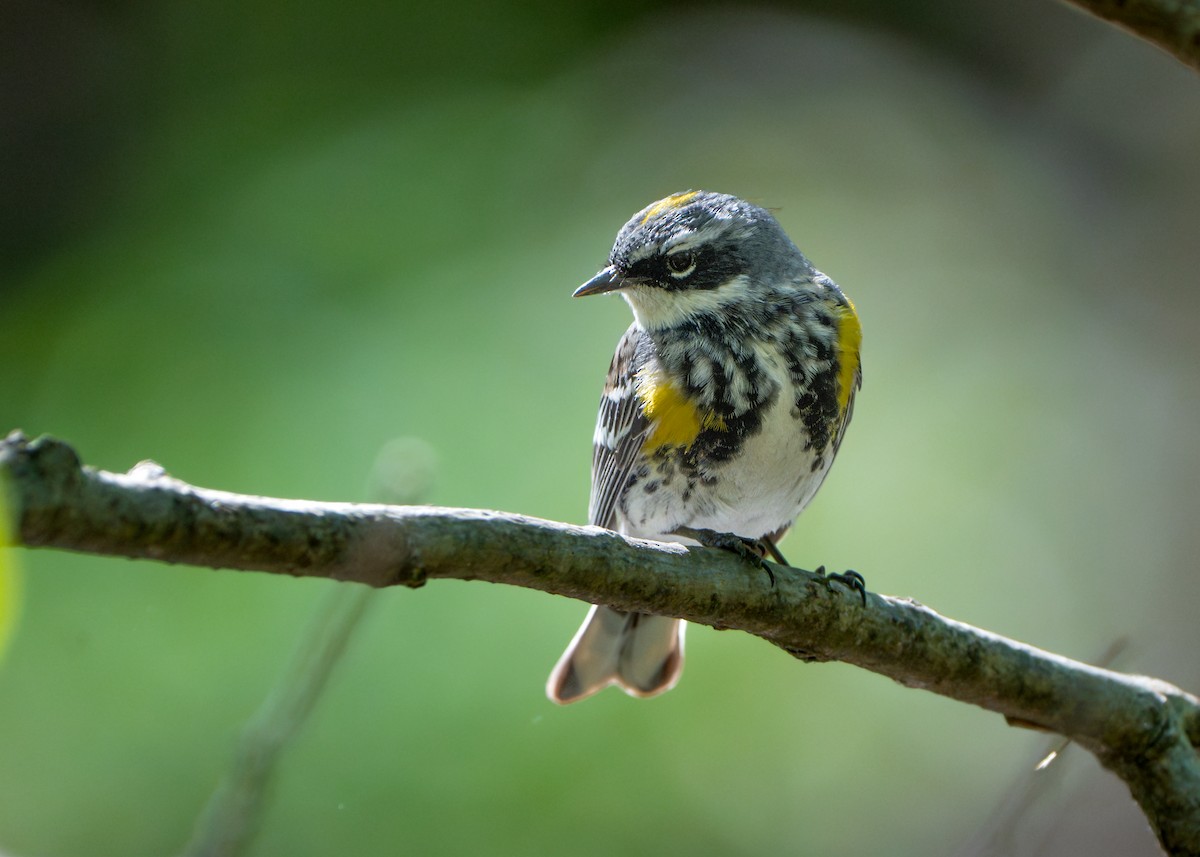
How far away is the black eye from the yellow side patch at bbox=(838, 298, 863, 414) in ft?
1.76

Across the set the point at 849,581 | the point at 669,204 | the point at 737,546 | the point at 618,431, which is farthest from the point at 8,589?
the point at 669,204

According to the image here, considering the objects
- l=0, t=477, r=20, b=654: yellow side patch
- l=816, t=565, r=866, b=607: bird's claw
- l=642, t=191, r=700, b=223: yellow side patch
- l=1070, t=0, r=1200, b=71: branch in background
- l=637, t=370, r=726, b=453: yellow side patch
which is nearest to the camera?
l=0, t=477, r=20, b=654: yellow side patch

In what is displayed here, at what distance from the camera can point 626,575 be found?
223 cm

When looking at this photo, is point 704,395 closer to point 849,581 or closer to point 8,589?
point 849,581

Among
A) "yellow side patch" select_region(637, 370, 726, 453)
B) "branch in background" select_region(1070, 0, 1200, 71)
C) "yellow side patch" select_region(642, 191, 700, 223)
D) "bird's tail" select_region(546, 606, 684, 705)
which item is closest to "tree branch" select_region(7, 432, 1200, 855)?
"yellow side patch" select_region(637, 370, 726, 453)

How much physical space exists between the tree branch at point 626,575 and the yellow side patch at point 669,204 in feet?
5.43

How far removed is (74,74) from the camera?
19.1ft

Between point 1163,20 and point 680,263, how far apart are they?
187 cm

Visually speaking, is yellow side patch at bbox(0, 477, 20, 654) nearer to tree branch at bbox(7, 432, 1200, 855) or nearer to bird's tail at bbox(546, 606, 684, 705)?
tree branch at bbox(7, 432, 1200, 855)

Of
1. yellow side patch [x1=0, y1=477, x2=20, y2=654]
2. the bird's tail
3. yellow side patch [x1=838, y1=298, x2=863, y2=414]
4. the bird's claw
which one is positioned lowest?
yellow side patch [x1=0, y1=477, x2=20, y2=654]

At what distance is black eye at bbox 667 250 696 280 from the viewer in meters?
3.80

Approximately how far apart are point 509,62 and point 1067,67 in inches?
161

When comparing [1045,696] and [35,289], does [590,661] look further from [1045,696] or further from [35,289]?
[35,289]

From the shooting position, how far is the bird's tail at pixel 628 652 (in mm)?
3860
